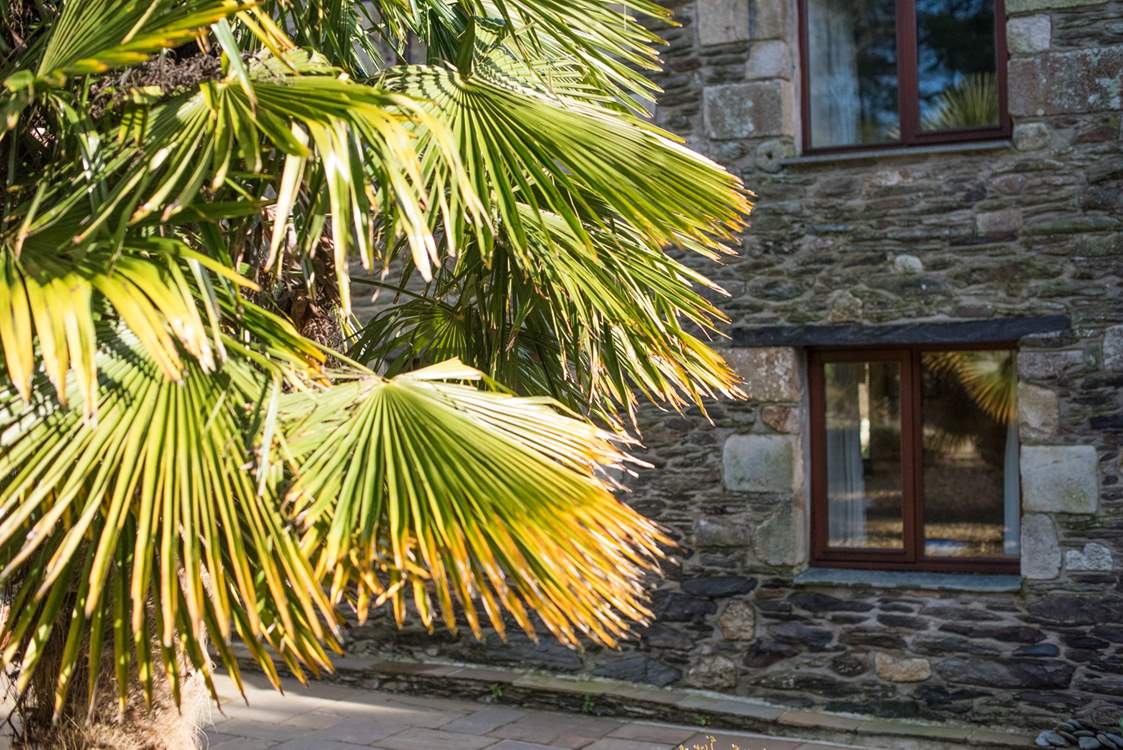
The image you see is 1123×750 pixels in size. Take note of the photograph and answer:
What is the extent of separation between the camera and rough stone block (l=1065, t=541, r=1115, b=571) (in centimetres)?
558

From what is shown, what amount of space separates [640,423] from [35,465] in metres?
4.43

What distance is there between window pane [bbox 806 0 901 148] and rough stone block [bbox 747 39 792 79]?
21 cm

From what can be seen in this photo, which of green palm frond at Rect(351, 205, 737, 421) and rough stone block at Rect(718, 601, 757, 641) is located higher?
green palm frond at Rect(351, 205, 737, 421)

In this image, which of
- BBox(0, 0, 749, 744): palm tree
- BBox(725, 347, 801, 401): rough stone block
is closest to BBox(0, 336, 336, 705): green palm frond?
BBox(0, 0, 749, 744): palm tree

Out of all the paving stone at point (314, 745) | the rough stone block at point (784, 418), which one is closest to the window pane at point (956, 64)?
the rough stone block at point (784, 418)

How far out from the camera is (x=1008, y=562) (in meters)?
5.93

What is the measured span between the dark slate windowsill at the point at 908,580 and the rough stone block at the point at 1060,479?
408 mm

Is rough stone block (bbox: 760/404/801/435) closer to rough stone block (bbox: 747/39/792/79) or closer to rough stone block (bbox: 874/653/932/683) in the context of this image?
rough stone block (bbox: 874/653/932/683)

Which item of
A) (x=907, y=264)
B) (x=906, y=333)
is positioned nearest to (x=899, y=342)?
(x=906, y=333)

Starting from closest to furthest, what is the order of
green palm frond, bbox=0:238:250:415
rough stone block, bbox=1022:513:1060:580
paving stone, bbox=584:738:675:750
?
A: green palm frond, bbox=0:238:250:415
rough stone block, bbox=1022:513:1060:580
paving stone, bbox=584:738:675:750

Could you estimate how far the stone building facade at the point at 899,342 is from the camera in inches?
221

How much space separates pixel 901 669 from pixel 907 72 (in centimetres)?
295

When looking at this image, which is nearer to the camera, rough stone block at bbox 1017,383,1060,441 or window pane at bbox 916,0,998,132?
rough stone block at bbox 1017,383,1060,441

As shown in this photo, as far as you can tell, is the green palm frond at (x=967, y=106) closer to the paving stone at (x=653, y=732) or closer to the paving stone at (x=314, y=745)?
the paving stone at (x=653, y=732)
